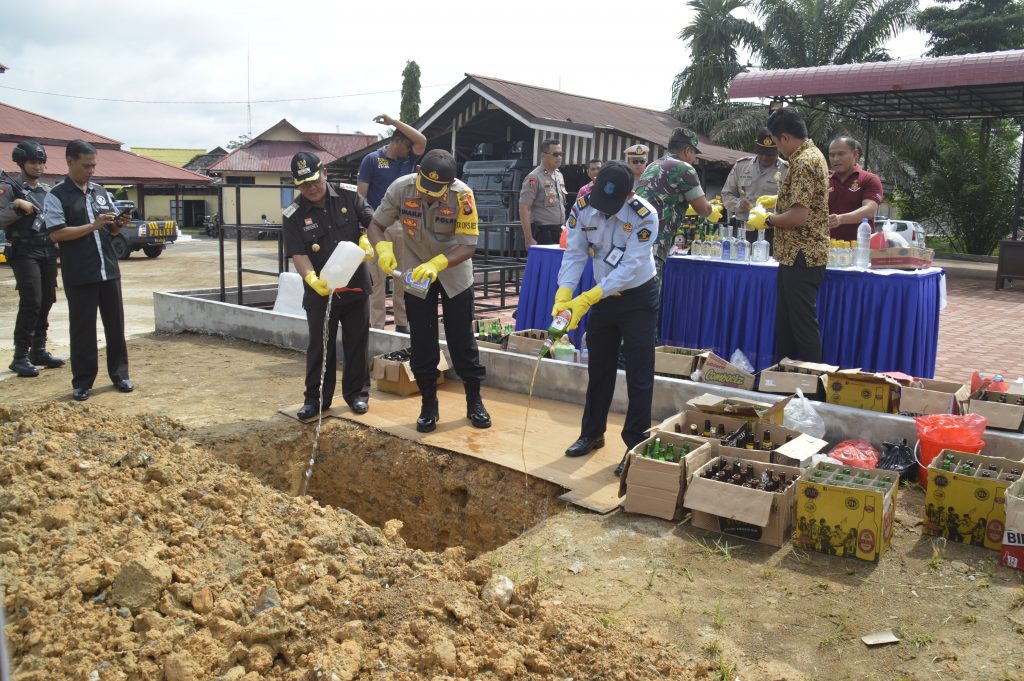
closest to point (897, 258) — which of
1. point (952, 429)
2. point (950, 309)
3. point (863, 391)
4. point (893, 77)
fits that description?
point (863, 391)

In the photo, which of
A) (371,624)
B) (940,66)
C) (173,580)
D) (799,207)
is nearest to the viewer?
(371,624)

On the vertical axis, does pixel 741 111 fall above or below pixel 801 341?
above

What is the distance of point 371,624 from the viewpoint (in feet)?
9.83

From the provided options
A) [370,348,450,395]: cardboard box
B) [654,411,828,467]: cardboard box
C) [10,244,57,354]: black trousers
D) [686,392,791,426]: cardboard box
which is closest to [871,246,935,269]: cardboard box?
[686,392,791,426]: cardboard box

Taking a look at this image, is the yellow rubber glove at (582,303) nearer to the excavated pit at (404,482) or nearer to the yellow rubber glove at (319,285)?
the excavated pit at (404,482)

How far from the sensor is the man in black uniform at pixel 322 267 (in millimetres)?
5695

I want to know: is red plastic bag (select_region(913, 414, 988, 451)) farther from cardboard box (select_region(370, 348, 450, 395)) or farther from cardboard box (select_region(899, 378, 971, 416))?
cardboard box (select_region(370, 348, 450, 395))

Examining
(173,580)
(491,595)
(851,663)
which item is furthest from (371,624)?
(851,663)

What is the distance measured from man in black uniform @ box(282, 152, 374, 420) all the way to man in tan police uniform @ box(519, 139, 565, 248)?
382 centimetres

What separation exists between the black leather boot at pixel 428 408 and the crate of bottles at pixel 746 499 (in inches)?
79.7

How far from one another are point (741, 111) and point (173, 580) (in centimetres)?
2722

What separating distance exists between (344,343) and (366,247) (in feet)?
2.52

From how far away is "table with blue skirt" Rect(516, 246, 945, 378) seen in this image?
19.2ft

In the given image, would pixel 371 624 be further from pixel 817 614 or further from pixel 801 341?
pixel 801 341
